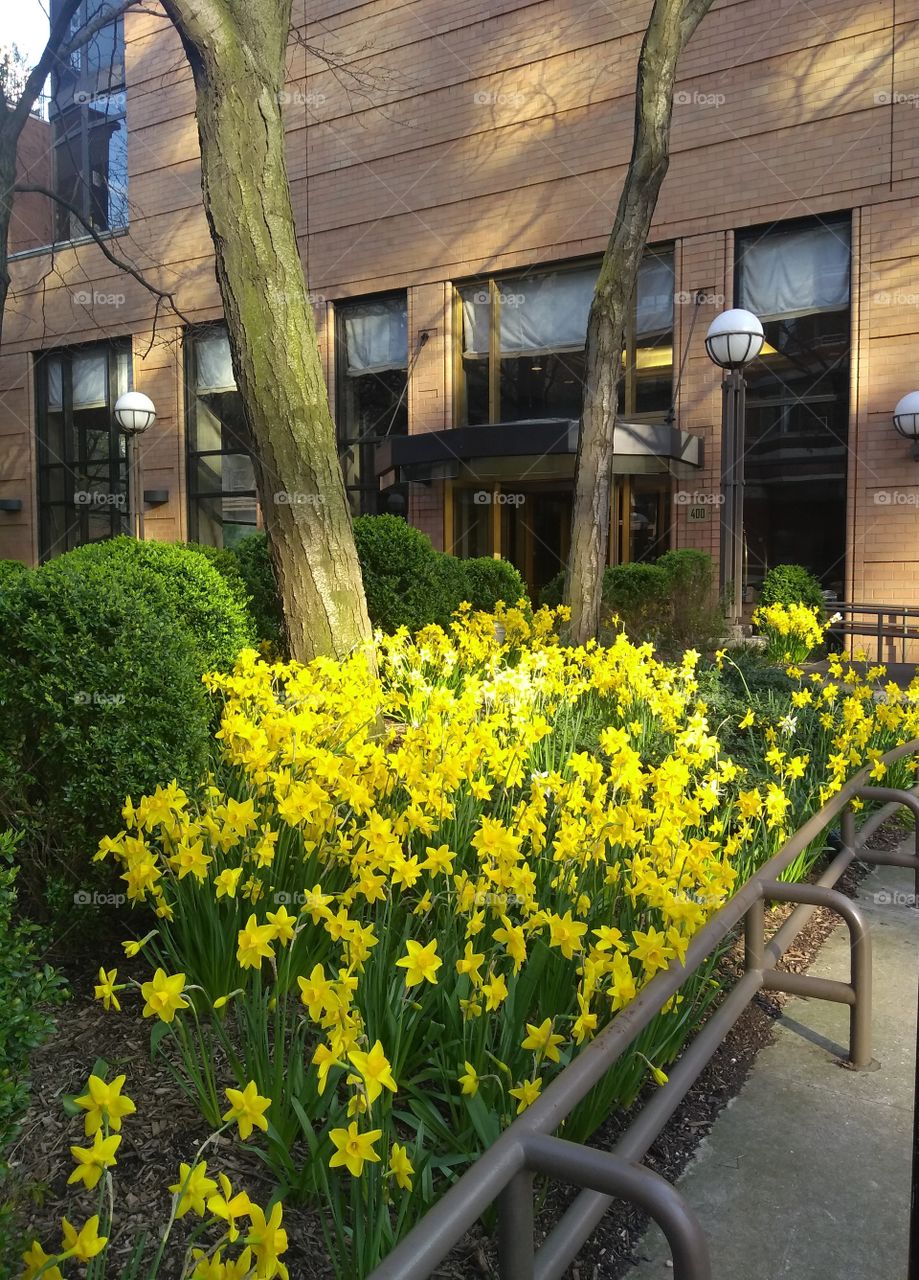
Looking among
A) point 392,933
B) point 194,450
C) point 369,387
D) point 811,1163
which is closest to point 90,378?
point 194,450

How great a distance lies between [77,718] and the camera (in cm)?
309

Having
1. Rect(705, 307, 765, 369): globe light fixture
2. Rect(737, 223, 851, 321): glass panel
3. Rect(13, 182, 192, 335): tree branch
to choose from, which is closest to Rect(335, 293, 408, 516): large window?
Rect(13, 182, 192, 335): tree branch

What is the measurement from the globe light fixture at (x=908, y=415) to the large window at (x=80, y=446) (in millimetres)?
14742

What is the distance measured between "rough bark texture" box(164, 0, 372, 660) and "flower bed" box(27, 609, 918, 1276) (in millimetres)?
1332

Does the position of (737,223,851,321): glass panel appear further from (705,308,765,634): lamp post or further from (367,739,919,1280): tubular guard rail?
(367,739,919,1280): tubular guard rail

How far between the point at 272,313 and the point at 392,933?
362cm

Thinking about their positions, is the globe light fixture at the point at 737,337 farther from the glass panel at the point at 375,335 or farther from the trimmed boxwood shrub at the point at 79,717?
the trimmed boxwood shrub at the point at 79,717

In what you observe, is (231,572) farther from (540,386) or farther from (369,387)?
(369,387)

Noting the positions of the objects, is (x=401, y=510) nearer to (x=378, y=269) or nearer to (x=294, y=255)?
(x=378, y=269)

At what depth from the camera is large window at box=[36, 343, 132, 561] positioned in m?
20.3

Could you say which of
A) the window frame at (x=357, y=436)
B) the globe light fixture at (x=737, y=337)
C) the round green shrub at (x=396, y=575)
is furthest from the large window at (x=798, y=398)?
the round green shrub at (x=396, y=575)

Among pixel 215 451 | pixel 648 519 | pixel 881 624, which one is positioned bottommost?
pixel 881 624

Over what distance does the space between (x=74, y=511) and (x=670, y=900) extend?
67.5 feet

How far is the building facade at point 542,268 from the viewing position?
12.3 meters
